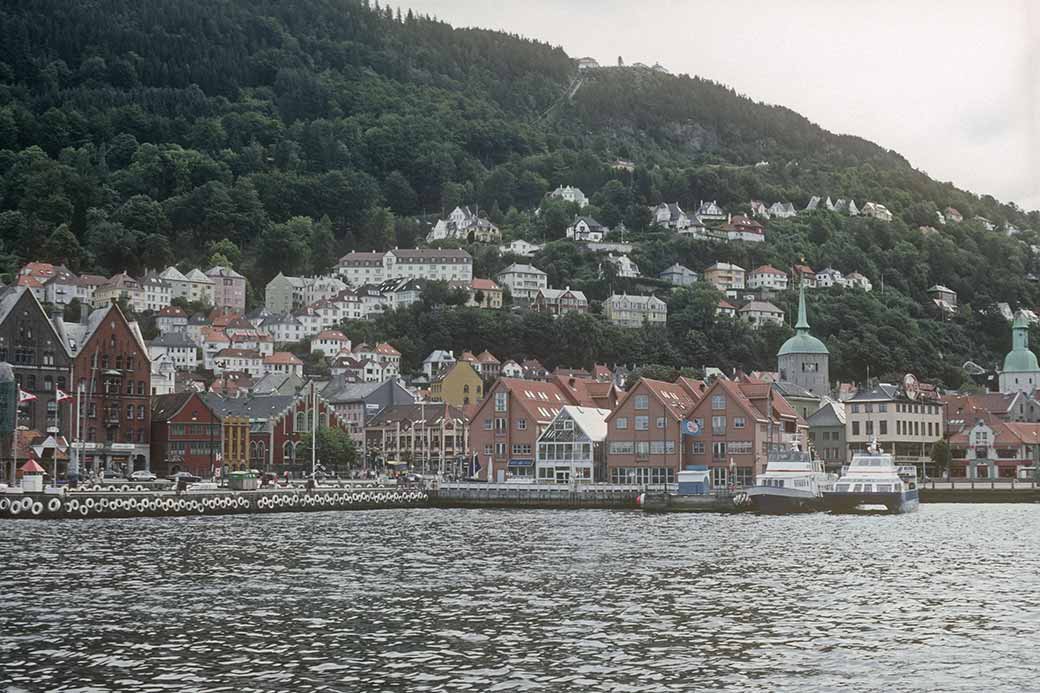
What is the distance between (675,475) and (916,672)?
74995 mm

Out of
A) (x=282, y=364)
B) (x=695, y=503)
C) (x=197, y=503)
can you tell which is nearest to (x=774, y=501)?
(x=695, y=503)

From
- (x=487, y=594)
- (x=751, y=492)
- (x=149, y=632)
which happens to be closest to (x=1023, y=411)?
(x=751, y=492)

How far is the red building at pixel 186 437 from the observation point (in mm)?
116062

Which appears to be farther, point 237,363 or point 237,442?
point 237,363

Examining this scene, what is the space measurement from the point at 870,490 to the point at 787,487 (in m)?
6.51

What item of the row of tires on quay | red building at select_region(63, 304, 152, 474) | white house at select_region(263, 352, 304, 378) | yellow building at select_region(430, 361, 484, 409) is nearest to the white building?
the row of tires on quay

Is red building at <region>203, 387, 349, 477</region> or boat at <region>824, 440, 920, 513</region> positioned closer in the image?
boat at <region>824, 440, 920, 513</region>

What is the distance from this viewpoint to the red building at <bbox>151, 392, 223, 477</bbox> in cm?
11606

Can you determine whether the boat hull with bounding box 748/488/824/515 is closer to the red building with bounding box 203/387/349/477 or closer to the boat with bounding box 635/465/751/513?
the boat with bounding box 635/465/751/513

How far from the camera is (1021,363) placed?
185500 mm

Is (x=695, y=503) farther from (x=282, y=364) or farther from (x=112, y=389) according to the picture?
(x=282, y=364)

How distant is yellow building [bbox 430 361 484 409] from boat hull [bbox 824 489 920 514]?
81.1m

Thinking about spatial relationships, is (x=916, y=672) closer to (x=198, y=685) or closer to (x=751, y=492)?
(x=198, y=685)

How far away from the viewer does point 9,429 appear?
87.8 m
